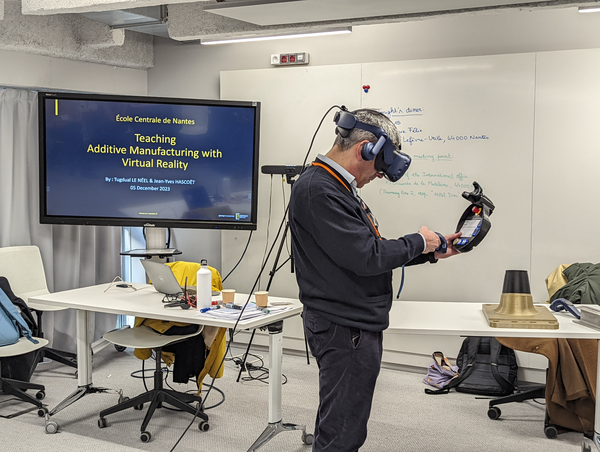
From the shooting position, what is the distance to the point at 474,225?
212 cm

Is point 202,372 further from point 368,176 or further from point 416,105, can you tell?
point 416,105

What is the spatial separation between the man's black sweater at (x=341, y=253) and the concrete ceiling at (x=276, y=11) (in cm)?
150

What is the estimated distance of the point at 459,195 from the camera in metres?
4.02

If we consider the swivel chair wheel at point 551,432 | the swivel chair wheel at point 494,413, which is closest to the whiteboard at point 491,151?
the swivel chair wheel at point 494,413

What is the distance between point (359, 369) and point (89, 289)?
223cm

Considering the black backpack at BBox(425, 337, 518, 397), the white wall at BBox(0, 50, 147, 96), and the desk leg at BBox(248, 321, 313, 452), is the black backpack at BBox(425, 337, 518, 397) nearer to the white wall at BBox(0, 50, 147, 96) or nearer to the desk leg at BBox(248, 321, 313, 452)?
the desk leg at BBox(248, 321, 313, 452)

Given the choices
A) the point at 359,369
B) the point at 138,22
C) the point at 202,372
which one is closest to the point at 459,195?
the point at 202,372

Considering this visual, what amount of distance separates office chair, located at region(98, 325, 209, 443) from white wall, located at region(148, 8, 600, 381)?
59.4 inches

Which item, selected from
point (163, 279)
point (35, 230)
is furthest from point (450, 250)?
point (35, 230)

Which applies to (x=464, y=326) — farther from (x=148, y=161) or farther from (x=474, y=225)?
(x=148, y=161)

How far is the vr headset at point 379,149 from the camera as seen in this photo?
1938 mm

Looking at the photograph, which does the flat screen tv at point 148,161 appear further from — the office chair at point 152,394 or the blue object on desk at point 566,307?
the blue object on desk at point 566,307

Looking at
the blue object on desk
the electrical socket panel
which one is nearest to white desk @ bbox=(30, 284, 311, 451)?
the blue object on desk

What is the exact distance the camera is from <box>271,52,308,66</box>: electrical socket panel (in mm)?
4492
